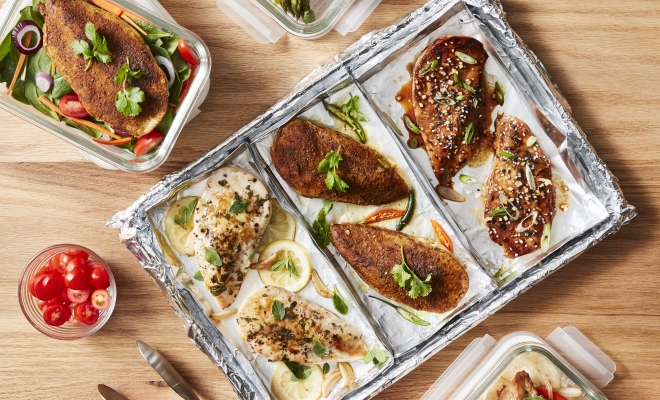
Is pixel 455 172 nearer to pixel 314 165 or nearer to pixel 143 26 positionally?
pixel 314 165

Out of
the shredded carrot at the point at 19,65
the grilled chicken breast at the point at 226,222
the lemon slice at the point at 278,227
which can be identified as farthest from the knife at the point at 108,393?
the shredded carrot at the point at 19,65

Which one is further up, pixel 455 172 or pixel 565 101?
pixel 565 101

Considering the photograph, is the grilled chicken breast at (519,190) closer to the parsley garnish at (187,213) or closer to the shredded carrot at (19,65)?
the parsley garnish at (187,213)

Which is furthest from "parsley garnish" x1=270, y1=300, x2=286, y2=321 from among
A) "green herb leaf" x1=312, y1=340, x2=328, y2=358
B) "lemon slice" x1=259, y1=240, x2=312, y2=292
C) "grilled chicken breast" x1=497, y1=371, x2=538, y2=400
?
"grilled chicken breast" x1=497, y1=371, x2=538, y2=400

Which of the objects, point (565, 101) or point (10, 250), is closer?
point (565, 101)

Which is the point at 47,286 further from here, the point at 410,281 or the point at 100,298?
the point at 410,281

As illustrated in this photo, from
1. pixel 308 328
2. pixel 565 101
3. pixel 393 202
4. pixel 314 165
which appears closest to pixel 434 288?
pixel 393 202

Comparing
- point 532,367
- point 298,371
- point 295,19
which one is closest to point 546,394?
point 532,367
